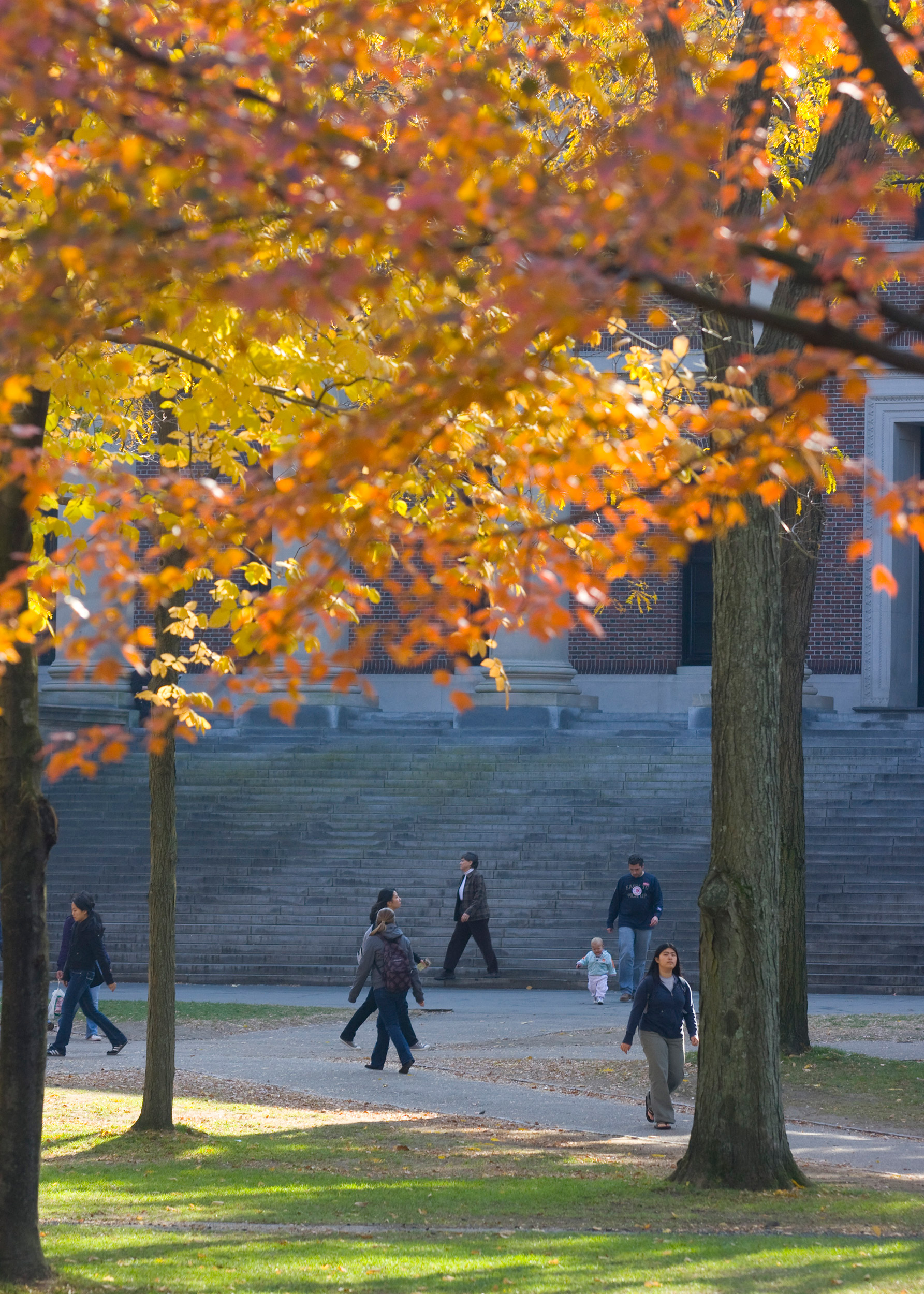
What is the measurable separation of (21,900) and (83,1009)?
815cm

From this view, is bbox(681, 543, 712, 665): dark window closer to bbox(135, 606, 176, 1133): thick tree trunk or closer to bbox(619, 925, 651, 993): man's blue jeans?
bbox(619, 925, 651, 993): man's blue jeans

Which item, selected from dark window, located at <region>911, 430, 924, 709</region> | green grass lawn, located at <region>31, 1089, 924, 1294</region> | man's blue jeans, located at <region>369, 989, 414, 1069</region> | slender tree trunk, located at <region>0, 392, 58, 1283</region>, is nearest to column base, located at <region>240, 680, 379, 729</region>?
dark window, located at <region>911, 430, 924, 709</region>

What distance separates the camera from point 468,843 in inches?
907

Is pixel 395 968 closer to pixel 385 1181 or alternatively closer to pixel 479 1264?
pixel 385 1181

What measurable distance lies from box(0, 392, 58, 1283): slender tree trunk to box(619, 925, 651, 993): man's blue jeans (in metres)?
11.7

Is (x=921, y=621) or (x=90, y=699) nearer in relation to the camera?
(x=921, y=621)

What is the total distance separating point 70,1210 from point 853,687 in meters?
24.4

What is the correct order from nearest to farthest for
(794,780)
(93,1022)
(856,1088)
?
(856,1088) → (794,780) → (93,1022)

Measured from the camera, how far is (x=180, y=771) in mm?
26656

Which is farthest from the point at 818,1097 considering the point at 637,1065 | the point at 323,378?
the point at 323,378

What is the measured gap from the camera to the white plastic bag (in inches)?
615

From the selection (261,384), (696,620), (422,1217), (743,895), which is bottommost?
(422,1217)

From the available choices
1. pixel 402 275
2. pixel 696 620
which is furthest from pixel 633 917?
pixel 696 620

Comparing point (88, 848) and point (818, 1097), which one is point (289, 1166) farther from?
point (88, 848)
